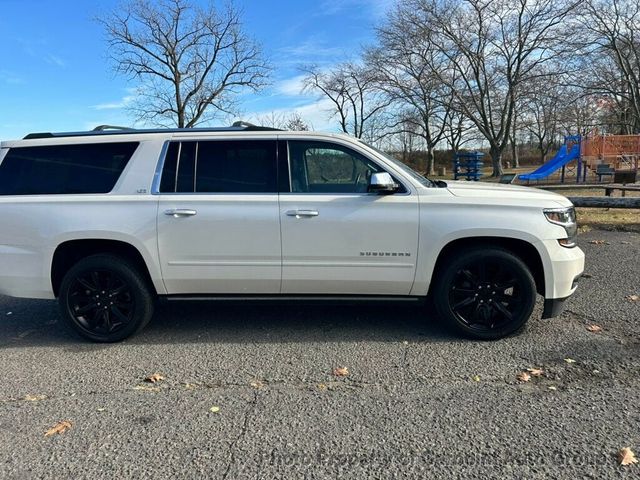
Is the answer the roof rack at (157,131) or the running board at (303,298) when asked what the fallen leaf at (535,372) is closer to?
the running board at (303,298)

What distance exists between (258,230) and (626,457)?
9.53 feet

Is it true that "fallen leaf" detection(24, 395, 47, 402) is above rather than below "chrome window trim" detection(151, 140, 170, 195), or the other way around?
below

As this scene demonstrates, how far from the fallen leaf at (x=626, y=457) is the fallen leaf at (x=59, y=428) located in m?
3.12

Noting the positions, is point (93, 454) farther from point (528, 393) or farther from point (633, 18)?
point (633, 18)

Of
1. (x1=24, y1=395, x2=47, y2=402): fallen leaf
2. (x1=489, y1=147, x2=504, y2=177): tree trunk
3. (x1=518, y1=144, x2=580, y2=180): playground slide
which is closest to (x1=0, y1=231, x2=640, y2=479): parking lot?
(x1=24, y1=395, x2=47, y2=402): fallen leaf

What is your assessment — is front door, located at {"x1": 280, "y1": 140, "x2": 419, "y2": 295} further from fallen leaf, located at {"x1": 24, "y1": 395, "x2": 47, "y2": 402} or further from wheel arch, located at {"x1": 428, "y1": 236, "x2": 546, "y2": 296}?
fallen leaf, located at {"x1": 24, "y1": 395, "x2": 47, "y2": 402}

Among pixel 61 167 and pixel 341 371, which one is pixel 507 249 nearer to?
pixel 341 371

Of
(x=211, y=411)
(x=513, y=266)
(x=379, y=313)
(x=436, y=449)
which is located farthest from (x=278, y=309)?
(x=436, y=449)

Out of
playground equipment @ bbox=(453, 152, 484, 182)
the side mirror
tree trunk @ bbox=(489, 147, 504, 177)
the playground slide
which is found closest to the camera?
the side mirror

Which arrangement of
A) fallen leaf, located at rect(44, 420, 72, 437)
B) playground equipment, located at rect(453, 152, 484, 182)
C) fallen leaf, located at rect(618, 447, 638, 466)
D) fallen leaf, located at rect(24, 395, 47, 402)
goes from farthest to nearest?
playground equipment, located at rect(453, 152, 484, 182) → fallen leaf, located at rect(24, 395, 47, 402) → fallen leaf, located at rect(44, 420, 72, 437) → fallen leaf, located at rect(618, 447, 638, 466)

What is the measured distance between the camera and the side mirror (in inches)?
156

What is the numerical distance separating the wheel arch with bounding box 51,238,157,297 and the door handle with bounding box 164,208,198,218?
18.6 inches

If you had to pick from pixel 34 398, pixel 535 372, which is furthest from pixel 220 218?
pixel 535 372

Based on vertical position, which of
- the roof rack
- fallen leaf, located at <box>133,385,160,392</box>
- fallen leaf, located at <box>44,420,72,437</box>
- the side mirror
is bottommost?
fallen leaf, located at <box>44,420,72,437</box>
